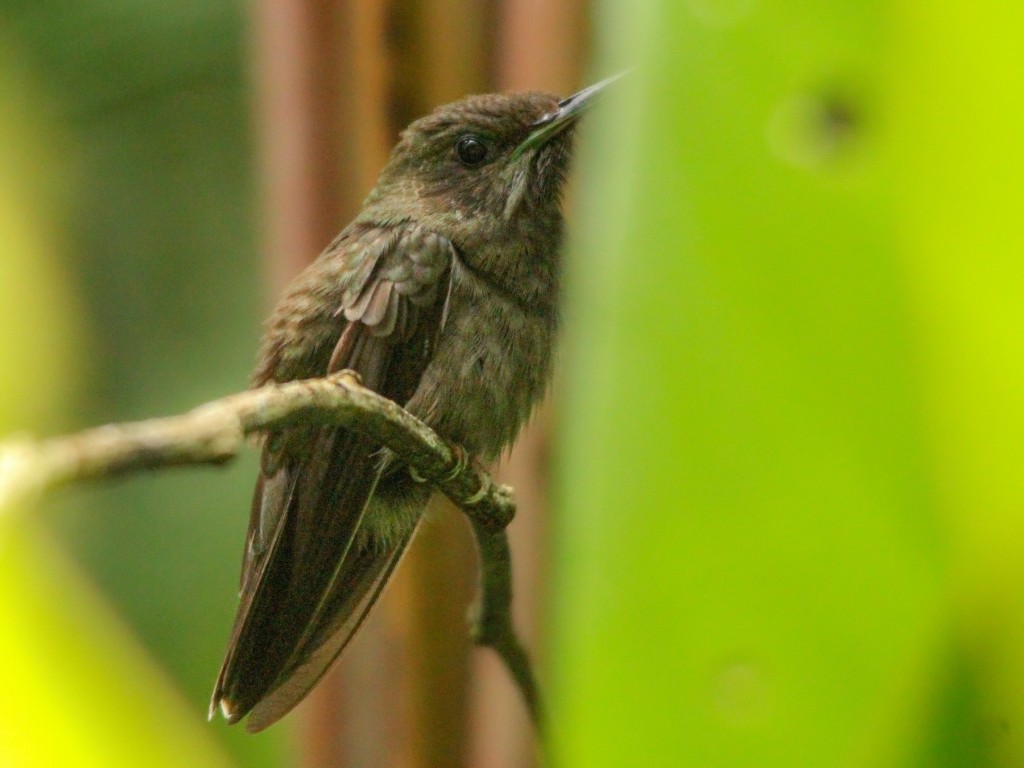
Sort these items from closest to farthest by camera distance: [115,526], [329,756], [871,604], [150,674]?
[871,604]
[150,674]
[329,756]
[115,526]

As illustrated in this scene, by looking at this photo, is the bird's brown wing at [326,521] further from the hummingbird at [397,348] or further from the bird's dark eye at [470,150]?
the bird's dark eye at [470,150]

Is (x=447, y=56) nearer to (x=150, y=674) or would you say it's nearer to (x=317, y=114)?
(x=317, y=114)

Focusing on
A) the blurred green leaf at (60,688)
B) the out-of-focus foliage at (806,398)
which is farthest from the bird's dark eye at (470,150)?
the out-of-focus foliage at (806,398)

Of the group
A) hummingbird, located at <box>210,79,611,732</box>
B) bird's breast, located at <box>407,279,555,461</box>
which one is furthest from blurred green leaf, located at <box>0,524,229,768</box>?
bird's breast, located at <box>407,279,555,461</box>

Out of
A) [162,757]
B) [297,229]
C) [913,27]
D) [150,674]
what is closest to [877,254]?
[913,27]

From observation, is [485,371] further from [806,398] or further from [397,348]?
[806,398]
